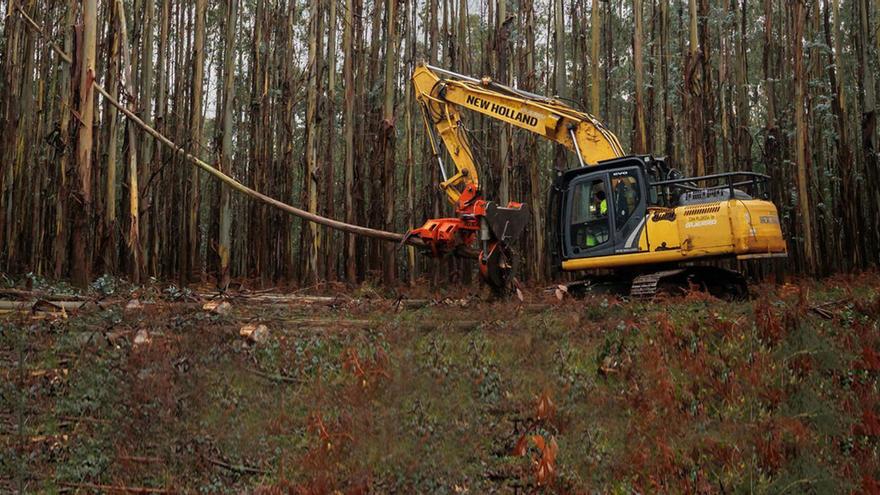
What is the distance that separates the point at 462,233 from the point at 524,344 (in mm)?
3053

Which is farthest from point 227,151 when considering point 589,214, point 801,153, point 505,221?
point 801,153

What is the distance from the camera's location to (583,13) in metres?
19.2

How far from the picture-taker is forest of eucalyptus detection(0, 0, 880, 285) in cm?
1270

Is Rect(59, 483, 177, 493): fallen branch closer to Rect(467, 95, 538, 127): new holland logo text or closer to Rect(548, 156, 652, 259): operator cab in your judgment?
Rect(548, 156, 652, 259): operator cab

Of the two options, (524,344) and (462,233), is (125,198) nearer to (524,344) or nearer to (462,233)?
(462,233)

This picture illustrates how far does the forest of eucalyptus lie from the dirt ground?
4050mm

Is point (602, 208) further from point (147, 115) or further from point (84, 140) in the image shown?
point (147, 115)

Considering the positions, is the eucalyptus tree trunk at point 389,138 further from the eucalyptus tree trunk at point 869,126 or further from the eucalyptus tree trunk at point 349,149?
the eucalyptus tree trunk at point 869,126

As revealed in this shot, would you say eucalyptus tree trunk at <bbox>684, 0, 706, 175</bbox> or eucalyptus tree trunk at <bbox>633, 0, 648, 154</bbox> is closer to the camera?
eucalyptus tree trunk at <bbox>684, 0, 706, 175</bbox>

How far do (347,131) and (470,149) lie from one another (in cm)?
478

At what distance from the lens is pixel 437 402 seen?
5.50 metres

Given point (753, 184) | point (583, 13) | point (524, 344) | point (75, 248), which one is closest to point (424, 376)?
point (524, 344)

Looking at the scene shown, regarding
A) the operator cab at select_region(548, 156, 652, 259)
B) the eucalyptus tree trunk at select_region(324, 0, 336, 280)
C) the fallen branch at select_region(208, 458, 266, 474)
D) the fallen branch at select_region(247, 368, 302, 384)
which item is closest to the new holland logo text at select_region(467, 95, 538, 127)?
the operator cab at select_region(548, 156, 652, 259)

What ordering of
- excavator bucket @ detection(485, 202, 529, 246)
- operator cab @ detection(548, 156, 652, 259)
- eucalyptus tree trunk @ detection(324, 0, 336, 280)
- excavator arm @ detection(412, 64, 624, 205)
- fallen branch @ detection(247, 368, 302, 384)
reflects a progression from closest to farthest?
fallen branch @ detection(247, 368, 302, 384)
excavator bucket @ detection(485, 202, 529, 246)
operator cab @ detection(548, 156, 652, 259)
excavator arm @ detection(412, 64, 624, 205)
eucalyptus tree trunk @ detection(324, 0, 336, 280)
